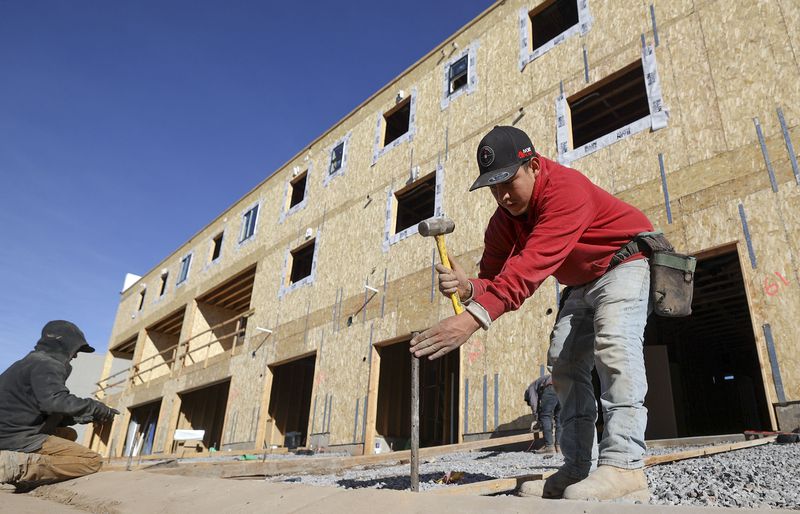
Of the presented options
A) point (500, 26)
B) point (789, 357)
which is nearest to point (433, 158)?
point (500, 26)

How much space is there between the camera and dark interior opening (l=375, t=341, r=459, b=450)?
12828 millimetres

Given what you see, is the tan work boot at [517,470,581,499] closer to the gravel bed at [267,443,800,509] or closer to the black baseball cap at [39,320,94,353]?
the gravel bed at [267,443,800,509]

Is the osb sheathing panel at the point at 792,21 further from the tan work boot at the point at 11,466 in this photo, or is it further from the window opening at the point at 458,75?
the tan work boot at the point at 11,466

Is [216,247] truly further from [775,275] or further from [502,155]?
[502,155]

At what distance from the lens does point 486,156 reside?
261cm

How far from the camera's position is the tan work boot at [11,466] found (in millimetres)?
4043

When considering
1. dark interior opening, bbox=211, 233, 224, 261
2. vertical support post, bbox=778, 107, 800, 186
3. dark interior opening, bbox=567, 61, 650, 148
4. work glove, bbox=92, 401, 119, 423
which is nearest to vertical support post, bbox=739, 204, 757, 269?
vertical support post, bbox=778, 107, 800, 186

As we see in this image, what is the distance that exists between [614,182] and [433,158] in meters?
4.66

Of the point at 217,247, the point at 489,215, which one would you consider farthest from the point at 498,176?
the point at 217,247

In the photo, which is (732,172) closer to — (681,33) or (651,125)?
(651,125)

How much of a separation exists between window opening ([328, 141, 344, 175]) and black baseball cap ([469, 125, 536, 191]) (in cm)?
1253

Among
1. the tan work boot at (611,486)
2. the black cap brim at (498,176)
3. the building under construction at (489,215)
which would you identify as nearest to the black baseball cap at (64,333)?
the building under construction at (489,215)

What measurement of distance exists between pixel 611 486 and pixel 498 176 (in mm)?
1513

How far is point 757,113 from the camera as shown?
22.0 feet
